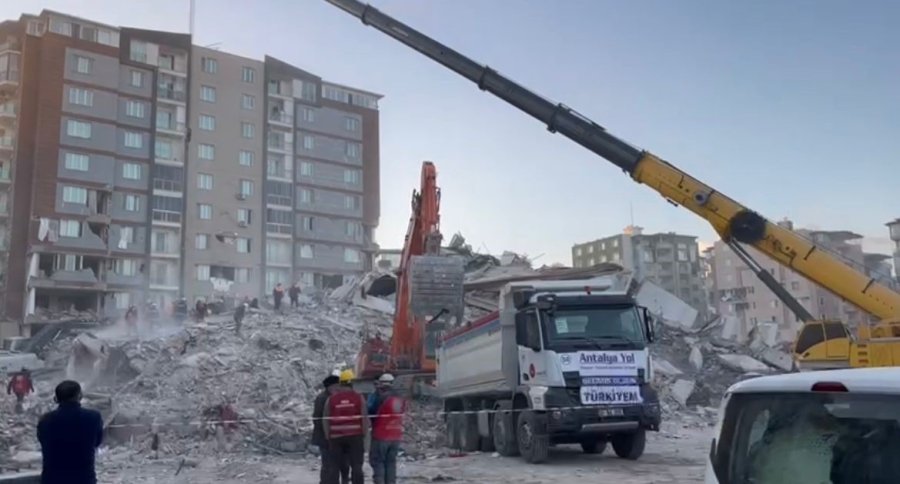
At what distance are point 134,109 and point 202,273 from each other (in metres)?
13.9

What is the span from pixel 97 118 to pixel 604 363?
183ft

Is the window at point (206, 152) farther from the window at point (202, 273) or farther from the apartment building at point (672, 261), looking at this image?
the apartment building at point (672, 261)

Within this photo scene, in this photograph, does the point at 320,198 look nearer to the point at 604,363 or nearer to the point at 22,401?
the point at 22,401

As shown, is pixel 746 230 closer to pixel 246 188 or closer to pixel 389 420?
pixel 389 420

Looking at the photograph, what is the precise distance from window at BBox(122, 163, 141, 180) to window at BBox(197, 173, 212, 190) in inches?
195

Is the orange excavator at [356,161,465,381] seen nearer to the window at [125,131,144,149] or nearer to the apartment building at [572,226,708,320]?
the window at [125,131,144,149]

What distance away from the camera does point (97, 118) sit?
59.5 meters

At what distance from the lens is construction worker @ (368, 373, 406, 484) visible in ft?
32.8

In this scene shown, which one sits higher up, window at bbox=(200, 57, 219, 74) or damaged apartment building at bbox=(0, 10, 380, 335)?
window at bbox=(200, 57, 219, 74)

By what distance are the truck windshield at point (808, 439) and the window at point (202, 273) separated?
63181 millimetres

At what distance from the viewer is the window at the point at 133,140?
202 feet

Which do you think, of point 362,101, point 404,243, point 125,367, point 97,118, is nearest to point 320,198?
point 362,101

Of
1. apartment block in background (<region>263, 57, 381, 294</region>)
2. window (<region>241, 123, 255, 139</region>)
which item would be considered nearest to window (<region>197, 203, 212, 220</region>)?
apartment block in background (<region>263, 57, 381, 294</region>)

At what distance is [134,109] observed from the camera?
6247cm
